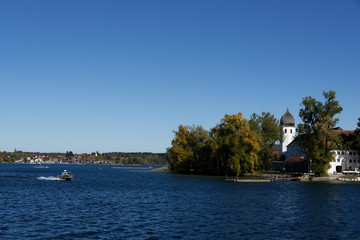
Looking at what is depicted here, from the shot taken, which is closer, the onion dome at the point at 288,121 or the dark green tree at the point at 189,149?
the dark green tree at the point at 189,149

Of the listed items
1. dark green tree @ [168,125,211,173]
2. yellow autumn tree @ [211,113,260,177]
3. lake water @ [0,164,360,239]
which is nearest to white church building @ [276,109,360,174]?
yellow autumn tree @ [211,113,260,177]

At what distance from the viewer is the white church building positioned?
124m

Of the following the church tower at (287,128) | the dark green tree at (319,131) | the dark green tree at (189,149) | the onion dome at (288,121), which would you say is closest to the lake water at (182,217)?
the dark green tree at (319,131)

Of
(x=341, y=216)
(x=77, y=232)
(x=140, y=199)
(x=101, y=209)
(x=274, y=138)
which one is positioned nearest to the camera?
(x=77, y=232)

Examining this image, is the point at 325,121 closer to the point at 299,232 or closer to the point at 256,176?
the point at 256,176

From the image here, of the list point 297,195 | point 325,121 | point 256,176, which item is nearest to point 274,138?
point 256,176

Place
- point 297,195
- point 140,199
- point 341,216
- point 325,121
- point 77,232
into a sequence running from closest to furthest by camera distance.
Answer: point 77,232 < point 341,216 < point 140,199 < point 297,195 < point 325,121

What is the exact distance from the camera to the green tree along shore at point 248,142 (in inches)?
4045

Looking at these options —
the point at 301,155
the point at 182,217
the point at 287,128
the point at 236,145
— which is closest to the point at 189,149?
the point at 236,145

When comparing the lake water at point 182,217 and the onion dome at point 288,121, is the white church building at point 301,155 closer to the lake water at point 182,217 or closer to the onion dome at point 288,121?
the onion dome at point 288,121

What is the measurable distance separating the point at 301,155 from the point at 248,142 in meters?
44.6

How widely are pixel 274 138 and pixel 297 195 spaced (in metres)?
71.6

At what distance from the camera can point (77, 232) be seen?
34.3m

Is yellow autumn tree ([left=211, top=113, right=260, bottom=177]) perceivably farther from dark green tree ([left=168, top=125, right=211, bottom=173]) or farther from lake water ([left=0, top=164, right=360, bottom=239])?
lake water ([left=0, top=164, right=360, bottom=239])
